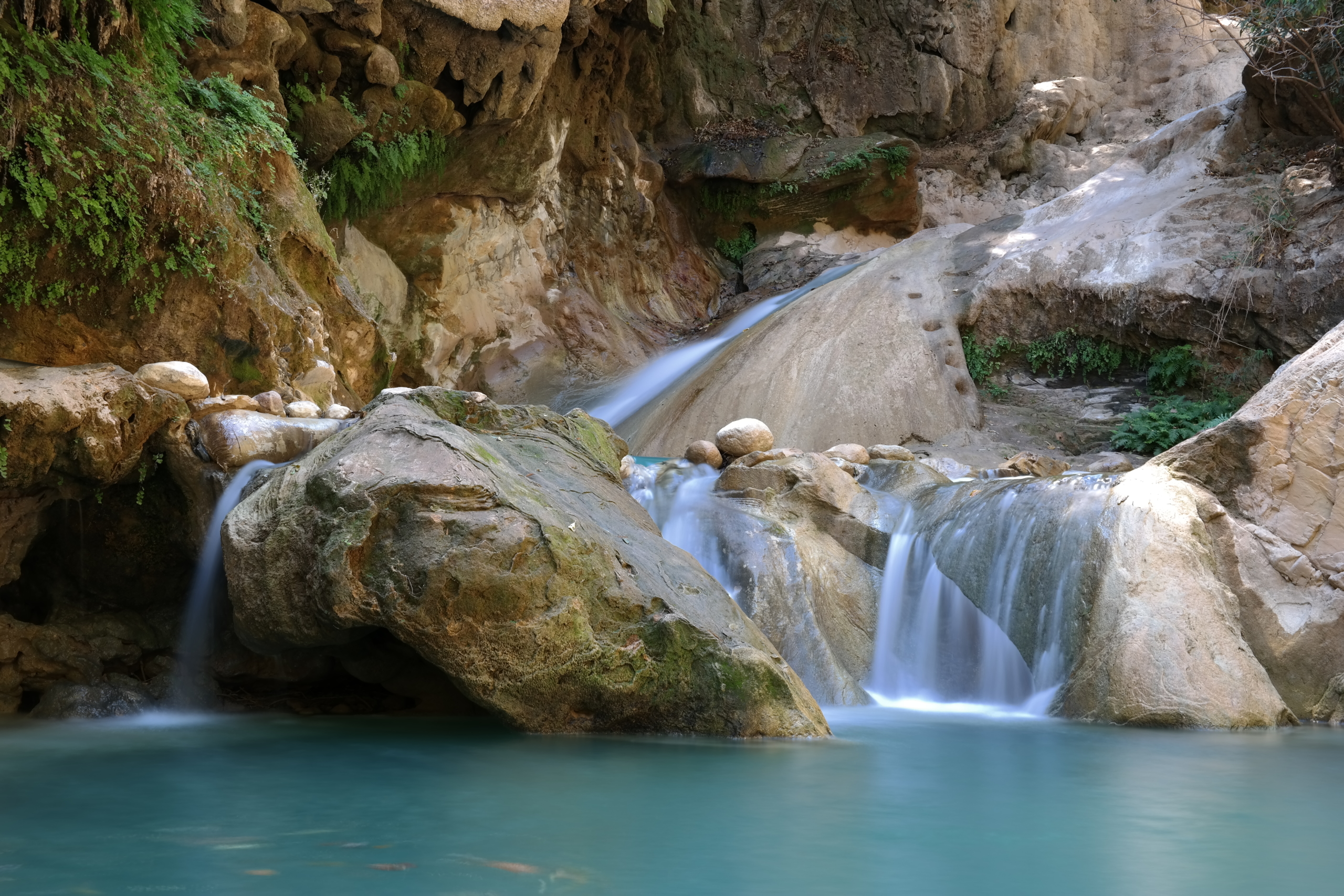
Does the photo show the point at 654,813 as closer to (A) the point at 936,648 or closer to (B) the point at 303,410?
(A) the point at 936,648

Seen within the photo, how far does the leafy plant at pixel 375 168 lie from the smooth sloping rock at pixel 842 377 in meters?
3.79

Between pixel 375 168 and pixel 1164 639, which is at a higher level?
Result: pixel 375 168

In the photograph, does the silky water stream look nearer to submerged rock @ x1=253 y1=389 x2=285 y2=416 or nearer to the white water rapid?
the white water rapid

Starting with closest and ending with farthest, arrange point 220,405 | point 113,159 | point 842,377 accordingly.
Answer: point 220,405
point 113,159
point 842,377

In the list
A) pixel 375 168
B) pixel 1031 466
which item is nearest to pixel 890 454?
pixel 1031 466

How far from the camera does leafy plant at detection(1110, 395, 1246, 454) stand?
11.4 meters

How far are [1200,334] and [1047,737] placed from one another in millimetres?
8236

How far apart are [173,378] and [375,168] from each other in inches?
221

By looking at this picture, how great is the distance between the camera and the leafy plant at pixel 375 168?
37.4 ft

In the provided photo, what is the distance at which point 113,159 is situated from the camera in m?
7.04

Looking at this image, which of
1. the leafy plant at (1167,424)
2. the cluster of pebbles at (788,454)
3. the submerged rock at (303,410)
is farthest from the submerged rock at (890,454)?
the submerged rock at (303,410)

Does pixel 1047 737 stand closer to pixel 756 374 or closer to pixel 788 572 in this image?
→ pixel 788 572

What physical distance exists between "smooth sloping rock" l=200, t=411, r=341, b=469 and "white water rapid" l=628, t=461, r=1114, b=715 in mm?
2566

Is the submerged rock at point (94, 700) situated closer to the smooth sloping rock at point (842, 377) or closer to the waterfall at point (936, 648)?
the waterfall at point (936, 648)
